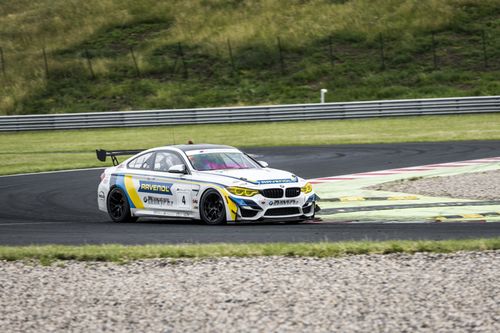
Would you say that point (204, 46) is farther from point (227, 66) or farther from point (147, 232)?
point (147, 232)

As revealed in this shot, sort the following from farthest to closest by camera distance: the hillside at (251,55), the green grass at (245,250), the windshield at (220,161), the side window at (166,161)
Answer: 1. the hillside at (251,55)
2. the side window at (166,161)
3. the windshield at (220,161)
4. the green grass at (245,250)

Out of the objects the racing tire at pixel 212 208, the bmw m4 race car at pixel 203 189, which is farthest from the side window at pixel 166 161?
the racing tire at pixel 212 208

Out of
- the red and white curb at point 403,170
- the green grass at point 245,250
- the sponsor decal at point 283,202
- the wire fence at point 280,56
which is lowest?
the red and white curb at point 403,170

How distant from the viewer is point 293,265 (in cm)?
Answer: 977

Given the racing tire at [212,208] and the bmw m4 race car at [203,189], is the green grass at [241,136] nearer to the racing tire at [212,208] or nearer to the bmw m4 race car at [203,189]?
the bmw m4 race car at [203,189]

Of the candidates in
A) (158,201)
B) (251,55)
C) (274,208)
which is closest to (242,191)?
(274,208)

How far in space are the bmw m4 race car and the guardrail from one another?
22.3 metres

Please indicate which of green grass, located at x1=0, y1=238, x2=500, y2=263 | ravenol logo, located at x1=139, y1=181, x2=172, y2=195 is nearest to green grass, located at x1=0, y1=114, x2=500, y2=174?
ravenol logo, located at x1=139, y1=181, x2=172, y2=195

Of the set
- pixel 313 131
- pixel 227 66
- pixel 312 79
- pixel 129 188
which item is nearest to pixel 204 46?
pixel 227 66

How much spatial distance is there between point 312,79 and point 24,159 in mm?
19164

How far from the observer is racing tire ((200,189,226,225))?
47.1 ft

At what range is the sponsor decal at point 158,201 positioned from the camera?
1521 centimetres

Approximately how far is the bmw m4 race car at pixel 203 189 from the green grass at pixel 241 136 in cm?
1076

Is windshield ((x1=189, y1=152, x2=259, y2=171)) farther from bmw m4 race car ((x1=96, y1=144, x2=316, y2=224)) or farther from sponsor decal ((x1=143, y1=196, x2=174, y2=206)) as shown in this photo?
sponsor decal ((x1=143, y1=196, x2=174, y2=206))
